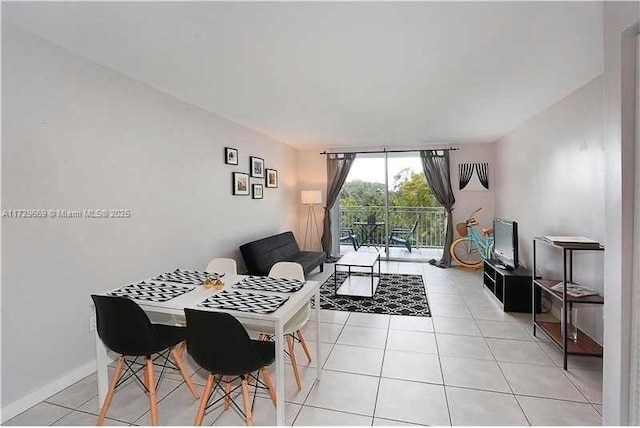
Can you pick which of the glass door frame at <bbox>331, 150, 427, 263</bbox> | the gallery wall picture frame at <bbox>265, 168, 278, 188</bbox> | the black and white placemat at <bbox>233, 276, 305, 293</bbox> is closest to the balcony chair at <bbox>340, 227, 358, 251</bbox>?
the glass door frame at <bbox>331, 150, 427, 263</bbox>

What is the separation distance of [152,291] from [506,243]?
4191 millimetres

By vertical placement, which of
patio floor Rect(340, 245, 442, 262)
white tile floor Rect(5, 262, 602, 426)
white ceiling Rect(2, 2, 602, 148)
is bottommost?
white tile floor Rect(5, 262, 602, 426)

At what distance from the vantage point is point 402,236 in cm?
664

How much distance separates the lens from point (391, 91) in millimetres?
3045

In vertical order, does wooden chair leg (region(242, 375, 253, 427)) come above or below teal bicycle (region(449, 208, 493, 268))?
below

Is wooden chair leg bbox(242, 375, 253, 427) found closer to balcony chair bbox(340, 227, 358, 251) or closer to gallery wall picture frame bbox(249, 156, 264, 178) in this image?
gallery wall picture frame bbox(249, 156, 264, 178)

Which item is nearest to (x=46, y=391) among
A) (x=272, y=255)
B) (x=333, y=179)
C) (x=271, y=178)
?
(x=272, y=255)

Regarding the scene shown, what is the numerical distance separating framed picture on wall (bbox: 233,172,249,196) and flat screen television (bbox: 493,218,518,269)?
11.9 ft

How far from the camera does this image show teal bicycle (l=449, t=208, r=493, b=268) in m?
5.64

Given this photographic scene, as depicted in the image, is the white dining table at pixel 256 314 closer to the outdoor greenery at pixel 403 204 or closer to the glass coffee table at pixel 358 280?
the glass coffee table at pixel 358 280

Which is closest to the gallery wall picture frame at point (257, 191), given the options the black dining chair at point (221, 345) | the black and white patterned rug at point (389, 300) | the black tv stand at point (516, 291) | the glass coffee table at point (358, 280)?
the glass coffee table at point (358, 280)

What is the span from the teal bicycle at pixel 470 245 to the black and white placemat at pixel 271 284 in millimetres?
4490

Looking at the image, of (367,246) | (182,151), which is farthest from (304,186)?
(182,151)

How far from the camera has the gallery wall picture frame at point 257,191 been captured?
4.79m
